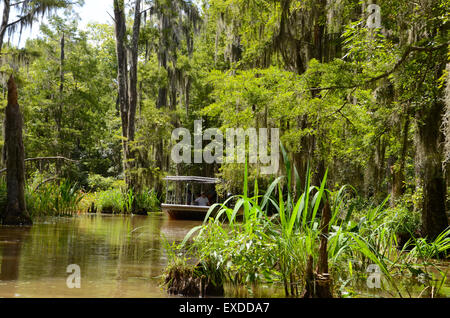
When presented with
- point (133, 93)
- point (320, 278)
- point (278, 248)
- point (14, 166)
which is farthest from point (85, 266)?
point (133, 93)

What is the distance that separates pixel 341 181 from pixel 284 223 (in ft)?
35.1

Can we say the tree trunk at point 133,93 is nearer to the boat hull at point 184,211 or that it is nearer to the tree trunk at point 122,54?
the tree trunk at point 122,54

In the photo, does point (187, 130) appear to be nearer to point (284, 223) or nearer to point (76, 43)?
point (76, 43)

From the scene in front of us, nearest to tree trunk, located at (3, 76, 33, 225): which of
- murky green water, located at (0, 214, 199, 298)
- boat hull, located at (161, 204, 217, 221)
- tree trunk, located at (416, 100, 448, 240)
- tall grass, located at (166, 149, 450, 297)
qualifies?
murky green water, located at (0, 214, 199, 298)

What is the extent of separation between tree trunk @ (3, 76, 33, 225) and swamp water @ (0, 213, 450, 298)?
58.1 inches

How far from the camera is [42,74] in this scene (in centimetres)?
2756

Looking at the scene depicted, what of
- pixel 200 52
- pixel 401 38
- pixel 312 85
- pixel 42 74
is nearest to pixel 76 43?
pixel 42 74

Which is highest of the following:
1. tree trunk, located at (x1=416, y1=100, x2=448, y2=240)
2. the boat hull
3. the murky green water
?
tree trunk, located at (x1=416, y1=100, x2=448, y2=240)

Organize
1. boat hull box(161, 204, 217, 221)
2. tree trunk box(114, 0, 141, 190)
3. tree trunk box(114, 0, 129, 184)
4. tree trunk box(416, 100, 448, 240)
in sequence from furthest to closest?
tree trunk box(114, 0, 141, 190) → tree trunk box(114, 0, 129, 184) → boat hull box(161, 204, 217, 221) → tree trunk box(416, 100, 448, 240)

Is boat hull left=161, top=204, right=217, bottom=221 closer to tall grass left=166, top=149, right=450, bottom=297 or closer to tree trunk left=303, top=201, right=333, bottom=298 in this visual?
tall grass left=166, top=149, right=450, bottom=297

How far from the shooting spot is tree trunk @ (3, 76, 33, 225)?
1063cm

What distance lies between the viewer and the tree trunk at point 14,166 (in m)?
10.6

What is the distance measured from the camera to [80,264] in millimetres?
5703

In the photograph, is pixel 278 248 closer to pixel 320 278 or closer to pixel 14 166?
pixel 320 278
